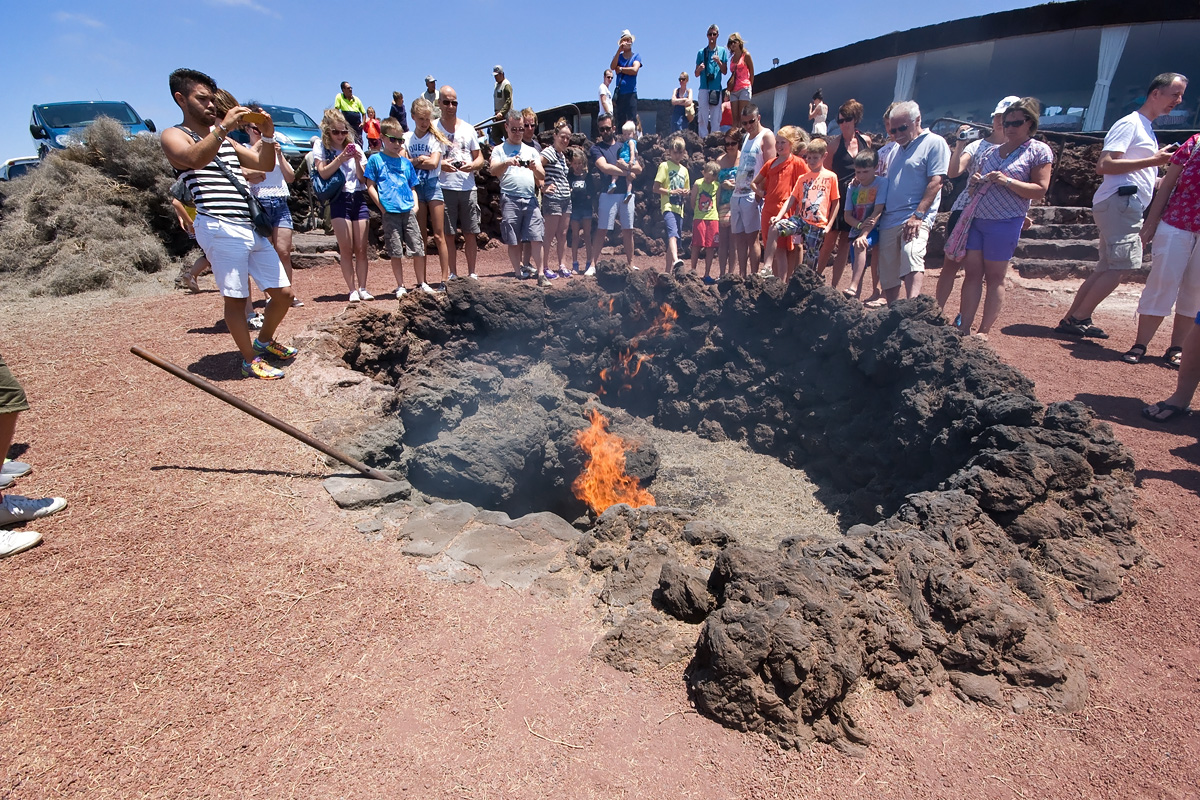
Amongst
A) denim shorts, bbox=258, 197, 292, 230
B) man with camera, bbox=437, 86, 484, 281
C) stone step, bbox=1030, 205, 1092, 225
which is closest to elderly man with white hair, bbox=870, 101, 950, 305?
man with camera, bbox=437, 86, 484, 281

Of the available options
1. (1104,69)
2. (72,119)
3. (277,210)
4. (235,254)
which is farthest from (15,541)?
(1104,69)

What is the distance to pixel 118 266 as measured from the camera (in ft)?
33.6

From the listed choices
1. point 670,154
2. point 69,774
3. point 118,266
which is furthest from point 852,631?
point 118,266

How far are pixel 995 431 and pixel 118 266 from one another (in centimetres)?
1287

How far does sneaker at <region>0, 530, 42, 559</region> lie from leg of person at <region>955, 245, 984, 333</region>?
711 centimetres

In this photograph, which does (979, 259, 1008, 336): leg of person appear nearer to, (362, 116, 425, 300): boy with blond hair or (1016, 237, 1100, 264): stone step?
(1016, 237, 1100, 264): stone step

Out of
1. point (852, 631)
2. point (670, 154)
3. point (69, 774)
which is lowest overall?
point (69, 774)

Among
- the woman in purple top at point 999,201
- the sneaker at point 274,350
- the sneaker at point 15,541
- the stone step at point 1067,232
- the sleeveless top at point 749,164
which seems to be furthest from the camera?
the stone step at point 1067,232

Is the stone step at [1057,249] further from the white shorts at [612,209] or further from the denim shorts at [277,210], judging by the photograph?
the denim shorts at [277,210]

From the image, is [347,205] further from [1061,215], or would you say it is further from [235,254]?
[1061,215]

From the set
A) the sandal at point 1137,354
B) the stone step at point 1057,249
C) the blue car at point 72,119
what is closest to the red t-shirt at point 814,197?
the sandal at point 1137,354

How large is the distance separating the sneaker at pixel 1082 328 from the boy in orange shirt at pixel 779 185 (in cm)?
353

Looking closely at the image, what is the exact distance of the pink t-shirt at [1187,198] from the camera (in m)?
4.94

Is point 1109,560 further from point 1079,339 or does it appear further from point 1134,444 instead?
point 1079,339
